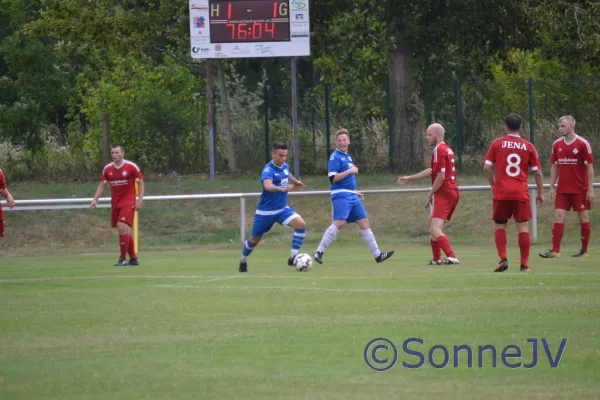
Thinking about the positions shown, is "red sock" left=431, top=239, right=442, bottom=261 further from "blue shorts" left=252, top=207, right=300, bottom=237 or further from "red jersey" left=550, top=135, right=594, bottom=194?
"red jersey" left=550, top=135, right=594, bottom=194

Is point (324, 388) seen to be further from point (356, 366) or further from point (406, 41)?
point (406, 41)

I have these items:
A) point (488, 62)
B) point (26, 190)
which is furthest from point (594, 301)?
point (488, 62)

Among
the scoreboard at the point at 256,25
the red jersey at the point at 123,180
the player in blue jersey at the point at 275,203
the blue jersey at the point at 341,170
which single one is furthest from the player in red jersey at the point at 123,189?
the scoreboard at the point at 256,25

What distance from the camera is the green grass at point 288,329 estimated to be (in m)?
7.63

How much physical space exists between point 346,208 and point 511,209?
3.02 meters

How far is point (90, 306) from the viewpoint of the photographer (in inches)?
→ 483

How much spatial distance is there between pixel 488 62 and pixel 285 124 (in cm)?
605

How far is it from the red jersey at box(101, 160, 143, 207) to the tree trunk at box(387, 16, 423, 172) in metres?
14.3

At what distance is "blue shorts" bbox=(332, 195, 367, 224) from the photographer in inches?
667

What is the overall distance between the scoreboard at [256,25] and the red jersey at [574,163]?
41.0 ft

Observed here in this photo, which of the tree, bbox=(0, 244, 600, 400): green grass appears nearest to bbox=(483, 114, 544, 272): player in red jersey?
bbox=(0, 244, 600, 400): green grass

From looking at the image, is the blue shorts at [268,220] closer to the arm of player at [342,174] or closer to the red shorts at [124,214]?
the arm of player at [342,174]

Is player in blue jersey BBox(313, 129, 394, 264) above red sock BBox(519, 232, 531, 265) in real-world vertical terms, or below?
above

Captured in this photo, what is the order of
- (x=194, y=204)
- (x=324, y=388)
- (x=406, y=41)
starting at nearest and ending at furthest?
(x=324, y=388)
(x=194, y=204)
(x=406, y=41)
